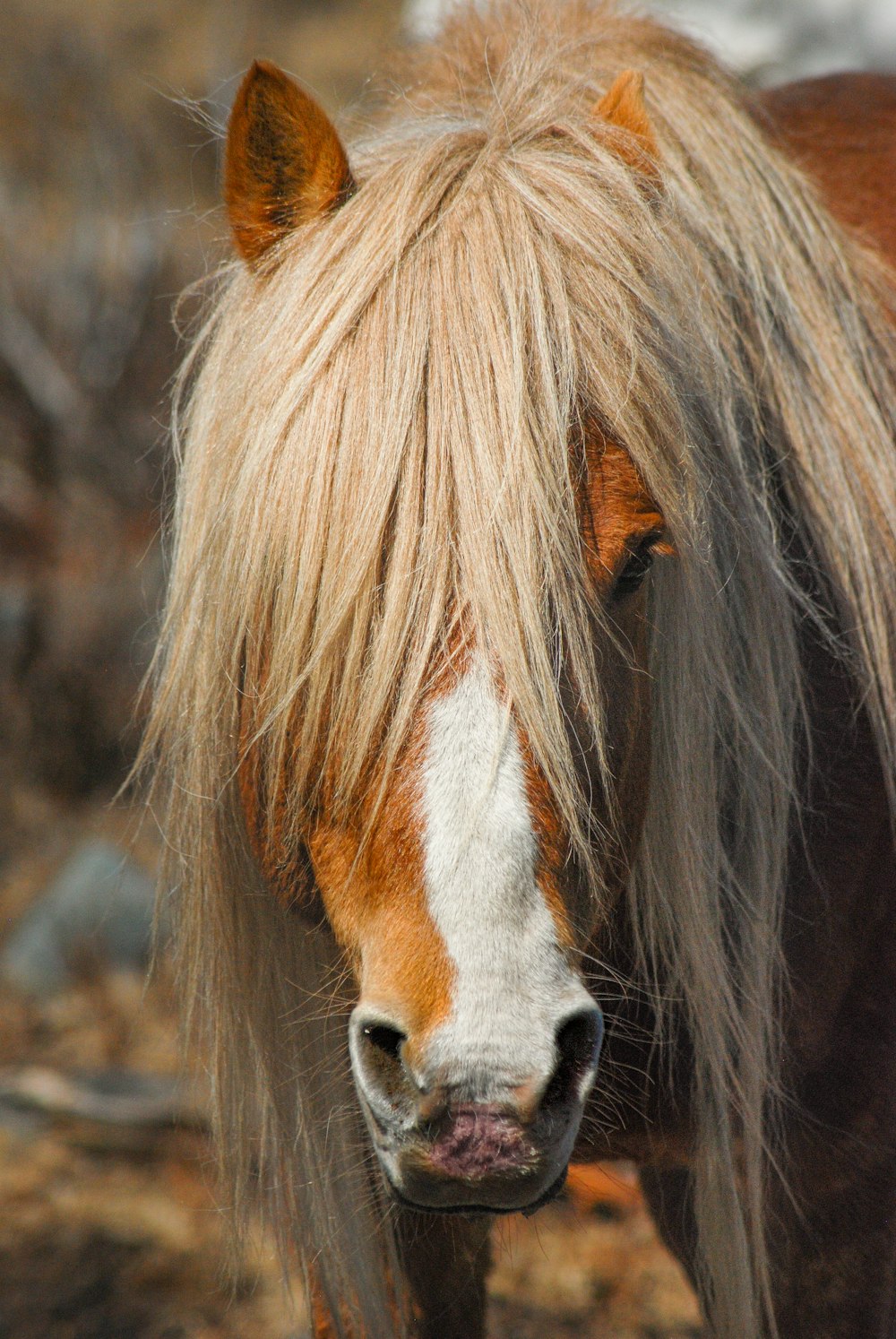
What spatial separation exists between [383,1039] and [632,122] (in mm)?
969

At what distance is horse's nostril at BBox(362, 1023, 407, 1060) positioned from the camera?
36.8 inches

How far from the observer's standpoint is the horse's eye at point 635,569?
1079mm

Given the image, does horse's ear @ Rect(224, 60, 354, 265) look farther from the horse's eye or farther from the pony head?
the horse's eye

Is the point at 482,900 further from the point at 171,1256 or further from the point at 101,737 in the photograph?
the point at 101,737

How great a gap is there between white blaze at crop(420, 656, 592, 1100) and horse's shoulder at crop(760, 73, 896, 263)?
1235 millimetres

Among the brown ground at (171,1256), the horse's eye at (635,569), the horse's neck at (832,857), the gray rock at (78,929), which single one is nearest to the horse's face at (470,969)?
the horse's eye at (635,569)

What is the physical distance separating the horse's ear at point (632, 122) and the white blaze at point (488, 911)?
64 cm

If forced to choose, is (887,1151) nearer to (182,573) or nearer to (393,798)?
(393,798)

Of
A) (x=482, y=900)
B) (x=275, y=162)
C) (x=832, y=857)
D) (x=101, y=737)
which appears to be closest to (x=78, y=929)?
(x=101, y=737)

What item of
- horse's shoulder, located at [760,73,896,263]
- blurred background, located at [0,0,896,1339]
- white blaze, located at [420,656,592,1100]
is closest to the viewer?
white blaze, located at [420,656,592,1100]

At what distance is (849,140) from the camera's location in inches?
79.2

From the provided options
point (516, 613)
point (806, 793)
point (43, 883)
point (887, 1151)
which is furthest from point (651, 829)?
point (43, 883)

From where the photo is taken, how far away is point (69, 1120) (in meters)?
2.79

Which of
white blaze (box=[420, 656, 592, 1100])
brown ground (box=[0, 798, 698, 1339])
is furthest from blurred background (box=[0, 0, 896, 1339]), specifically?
white blaze (box=[420, 656, 592, 1100])
